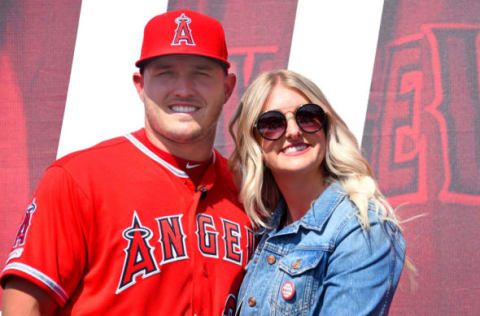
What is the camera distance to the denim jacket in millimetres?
1441

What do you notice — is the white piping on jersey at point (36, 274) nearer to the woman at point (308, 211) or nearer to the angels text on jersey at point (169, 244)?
the angels text on jersey at point (169, 244)

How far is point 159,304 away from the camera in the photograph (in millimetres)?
1533

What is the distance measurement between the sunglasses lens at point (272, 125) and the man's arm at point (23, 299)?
84 cm

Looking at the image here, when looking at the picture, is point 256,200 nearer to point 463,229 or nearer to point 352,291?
point 352,291

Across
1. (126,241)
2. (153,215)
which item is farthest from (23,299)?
(153,215)

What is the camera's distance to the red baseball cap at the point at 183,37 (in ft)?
5.55

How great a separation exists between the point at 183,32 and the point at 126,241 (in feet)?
2.36

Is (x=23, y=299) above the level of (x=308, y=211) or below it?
below

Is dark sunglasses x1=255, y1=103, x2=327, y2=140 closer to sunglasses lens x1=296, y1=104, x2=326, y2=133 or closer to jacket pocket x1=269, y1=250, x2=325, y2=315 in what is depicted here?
sunglasses lens x1=296, y1=104, x2=326, y2=133

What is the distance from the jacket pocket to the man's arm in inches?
26.5

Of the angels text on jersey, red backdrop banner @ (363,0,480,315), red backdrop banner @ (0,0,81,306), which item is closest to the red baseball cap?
the angels text on jersey

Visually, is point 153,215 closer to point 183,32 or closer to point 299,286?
point 299,286

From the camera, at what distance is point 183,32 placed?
1714mm

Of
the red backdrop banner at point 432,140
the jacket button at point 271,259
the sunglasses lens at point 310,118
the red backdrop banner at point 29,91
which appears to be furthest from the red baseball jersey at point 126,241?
the red backdrop banner at point 29,91
